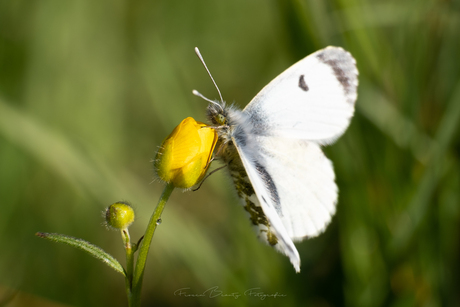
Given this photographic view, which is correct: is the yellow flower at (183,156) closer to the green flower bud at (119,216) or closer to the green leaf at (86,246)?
the green flower bud at (119,216)

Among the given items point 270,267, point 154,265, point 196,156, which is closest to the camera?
point 196,156

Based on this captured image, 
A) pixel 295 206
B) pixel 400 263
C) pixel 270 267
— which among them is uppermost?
pixel 295 206

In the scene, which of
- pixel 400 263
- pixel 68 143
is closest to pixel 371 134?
pixel 400 263

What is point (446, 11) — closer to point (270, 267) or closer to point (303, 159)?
point (303, 159)

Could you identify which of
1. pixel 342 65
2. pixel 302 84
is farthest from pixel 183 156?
pixel 342 65

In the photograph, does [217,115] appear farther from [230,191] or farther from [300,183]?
[300,183]

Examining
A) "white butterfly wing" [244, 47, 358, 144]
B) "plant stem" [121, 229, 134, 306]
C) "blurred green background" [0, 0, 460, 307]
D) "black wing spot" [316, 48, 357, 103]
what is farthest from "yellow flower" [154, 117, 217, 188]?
"blurred green background" [0, 0, 460, 307]

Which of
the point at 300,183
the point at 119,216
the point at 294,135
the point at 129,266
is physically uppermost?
the point at 119,216
